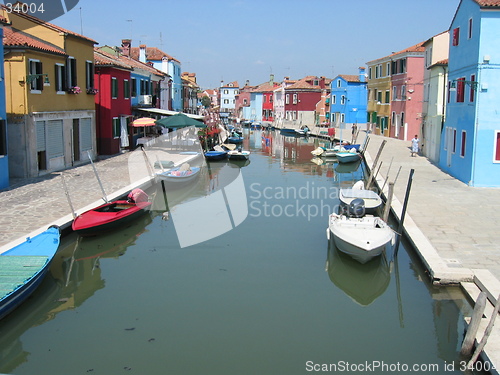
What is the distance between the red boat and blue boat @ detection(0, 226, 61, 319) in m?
1.55

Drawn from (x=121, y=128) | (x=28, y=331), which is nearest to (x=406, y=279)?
(x=28, y=331)

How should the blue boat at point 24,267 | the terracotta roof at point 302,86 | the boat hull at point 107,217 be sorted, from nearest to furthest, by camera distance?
the blue boat at point 24,267 → the boat hull at point 107,217 → the terracotta roof at point 302,86

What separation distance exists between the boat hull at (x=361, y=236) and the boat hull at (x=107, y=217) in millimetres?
6056

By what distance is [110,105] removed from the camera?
2953 centimetres

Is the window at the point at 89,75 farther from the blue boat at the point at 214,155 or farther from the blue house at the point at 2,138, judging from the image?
the blue boat at the point at 214,155

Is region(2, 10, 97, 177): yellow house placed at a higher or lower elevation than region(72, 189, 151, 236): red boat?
higher

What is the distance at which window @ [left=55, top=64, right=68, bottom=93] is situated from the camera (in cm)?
2264

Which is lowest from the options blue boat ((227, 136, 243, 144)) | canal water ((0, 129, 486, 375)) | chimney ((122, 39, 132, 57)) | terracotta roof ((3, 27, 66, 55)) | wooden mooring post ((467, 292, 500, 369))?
canal water ((0, 129, 486, 375))

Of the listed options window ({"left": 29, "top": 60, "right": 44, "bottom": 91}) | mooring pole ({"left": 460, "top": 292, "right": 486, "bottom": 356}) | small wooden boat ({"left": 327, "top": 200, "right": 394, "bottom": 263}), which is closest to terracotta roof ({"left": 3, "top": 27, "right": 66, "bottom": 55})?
window ({"left": 29, "top": 60, "right": 44, "bottom": 91})

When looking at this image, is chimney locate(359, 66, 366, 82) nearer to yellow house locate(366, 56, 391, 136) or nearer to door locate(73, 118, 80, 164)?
yellow house locate(366, 56, 391, 136)

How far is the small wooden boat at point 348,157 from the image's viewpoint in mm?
34312

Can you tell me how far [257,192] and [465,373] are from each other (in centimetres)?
1626

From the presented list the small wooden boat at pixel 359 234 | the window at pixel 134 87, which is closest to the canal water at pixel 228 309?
the small wooden boat at pixel 359 234

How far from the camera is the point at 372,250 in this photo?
12070 mm
